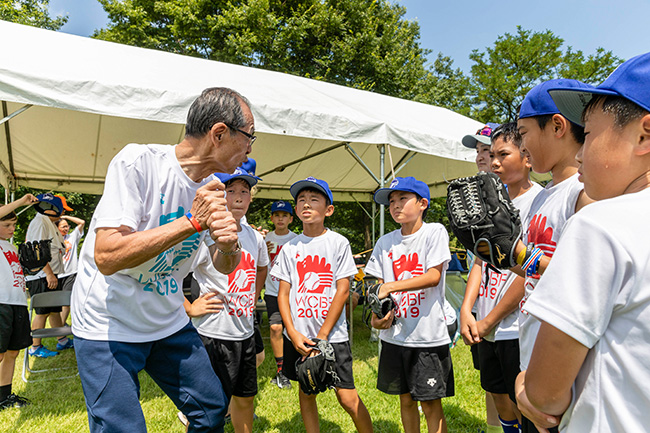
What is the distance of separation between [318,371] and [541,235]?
5.44 feet

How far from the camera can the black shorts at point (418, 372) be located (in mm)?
2684

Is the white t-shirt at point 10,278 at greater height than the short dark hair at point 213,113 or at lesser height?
lesser

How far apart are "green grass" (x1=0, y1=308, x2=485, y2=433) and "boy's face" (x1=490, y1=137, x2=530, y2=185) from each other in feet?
7.24

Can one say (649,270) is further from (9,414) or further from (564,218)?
(9,414)

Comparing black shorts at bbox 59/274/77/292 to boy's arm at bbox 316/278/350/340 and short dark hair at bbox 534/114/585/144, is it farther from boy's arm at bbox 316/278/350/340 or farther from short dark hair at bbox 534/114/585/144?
short dark hair at bbox 534/114/585/144

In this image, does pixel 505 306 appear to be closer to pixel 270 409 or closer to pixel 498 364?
pixel 498 364

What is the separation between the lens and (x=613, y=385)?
2.69 ft

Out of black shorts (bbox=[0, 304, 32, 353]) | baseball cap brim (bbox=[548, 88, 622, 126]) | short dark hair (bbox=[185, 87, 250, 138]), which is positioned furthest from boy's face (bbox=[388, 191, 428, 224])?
black shorts (bbox=[0, 304, 32, 353])

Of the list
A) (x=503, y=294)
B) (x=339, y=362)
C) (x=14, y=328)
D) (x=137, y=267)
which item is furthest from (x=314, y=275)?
(x=14, y=328)

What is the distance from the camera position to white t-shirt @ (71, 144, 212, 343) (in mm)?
1705

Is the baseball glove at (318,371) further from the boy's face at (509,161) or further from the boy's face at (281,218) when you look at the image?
the boy's face at (281,218)

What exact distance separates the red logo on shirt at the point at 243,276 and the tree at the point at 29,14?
24.9m

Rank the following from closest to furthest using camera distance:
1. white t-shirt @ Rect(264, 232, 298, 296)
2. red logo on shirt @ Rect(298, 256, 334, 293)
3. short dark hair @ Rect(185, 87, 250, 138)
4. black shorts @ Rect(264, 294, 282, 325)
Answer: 1. short dark hair @ Rect(185, 87, 250, 138)
2. red logo on shirt @ Rect(298, 256, 334, 293)
3. black shorts @ Rect(264, 294, 282, 325)
4. white t-shirt @ Rect(264, 232, 298, 296)

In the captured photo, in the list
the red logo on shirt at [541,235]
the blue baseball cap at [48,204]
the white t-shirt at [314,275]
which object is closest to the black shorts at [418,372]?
the white t-shirt at [314,275]
